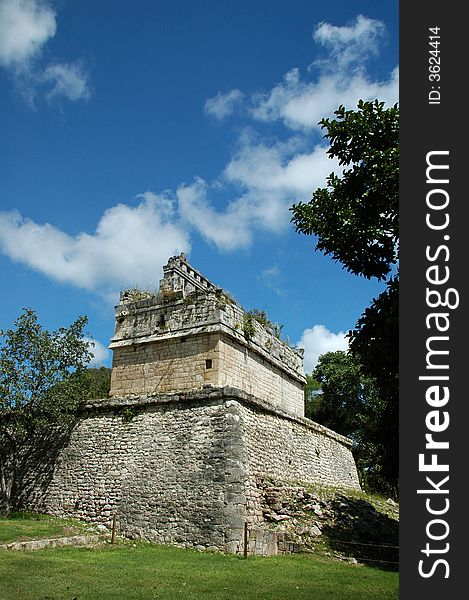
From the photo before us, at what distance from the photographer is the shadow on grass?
43.1ft

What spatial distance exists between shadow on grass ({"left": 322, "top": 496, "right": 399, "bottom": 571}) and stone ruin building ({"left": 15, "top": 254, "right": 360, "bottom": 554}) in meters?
1.89

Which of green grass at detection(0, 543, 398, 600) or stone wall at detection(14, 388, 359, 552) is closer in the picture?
green grass at detection(0, 543, 398, 600)

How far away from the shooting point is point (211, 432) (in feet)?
49.2

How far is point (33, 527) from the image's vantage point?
571 inches

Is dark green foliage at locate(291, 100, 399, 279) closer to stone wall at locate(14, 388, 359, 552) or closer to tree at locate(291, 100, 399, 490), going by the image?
tree at locate(291, 100, 399, 490)

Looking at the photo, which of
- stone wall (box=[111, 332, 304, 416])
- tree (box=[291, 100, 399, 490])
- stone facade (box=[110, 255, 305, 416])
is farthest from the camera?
stone facade (box=[110, 255, 305, 416])

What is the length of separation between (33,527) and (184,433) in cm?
460

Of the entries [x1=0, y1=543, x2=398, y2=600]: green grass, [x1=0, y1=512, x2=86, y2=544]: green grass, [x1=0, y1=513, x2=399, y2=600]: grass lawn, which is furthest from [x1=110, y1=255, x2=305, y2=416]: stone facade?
[x1=0, y1=543, x2=398, y2=600]: green grass

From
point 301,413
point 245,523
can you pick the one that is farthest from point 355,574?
point 301,413

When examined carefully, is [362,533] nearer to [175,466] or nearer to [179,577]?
[175,466]

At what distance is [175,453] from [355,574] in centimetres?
607

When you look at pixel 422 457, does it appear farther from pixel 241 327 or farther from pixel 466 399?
pixel 241 327

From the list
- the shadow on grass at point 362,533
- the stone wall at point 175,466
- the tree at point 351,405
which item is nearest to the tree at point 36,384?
the stone wall at point 175,466

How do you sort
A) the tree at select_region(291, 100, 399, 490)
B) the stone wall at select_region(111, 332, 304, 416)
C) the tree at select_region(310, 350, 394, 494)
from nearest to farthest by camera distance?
the tree at select_region(291, 100, 399, 490)
the stone wall at select_region(111, 332, 304, 416)
the tree at select_region(310, 350, 394, 494)
